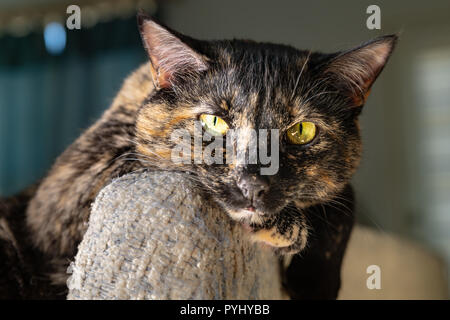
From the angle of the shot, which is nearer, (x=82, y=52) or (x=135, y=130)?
(x=135, y=130)

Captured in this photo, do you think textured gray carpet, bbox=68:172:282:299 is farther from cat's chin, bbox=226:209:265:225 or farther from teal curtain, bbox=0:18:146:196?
teal curtain, bbox=0:18:146:196

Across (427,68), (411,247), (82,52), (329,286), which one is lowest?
(411,247)

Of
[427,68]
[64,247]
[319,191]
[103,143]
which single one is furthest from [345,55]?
[427,68]

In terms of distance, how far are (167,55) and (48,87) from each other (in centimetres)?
314

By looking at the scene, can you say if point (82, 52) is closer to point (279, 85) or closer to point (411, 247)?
point (411, 247)

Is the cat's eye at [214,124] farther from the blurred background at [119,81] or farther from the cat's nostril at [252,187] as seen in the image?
the blurred background at [119,81]

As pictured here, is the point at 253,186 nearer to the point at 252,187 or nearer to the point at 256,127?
the point at 252,187

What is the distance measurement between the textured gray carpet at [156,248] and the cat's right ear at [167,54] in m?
0.28

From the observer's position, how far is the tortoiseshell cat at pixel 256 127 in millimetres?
855

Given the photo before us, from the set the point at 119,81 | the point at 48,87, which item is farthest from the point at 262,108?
the point at 48,87

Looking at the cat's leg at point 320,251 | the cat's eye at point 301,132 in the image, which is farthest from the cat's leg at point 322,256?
the cat's eye at point 301,132

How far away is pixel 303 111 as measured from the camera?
0.92 meters

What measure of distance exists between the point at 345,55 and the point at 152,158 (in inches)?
16.8

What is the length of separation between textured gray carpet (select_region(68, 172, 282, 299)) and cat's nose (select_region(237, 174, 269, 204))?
65 millimetres
